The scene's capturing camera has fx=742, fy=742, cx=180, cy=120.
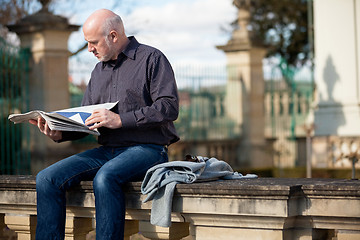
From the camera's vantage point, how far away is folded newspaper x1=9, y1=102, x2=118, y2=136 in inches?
146

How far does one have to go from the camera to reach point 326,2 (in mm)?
13719

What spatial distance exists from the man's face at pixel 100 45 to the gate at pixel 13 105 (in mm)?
7468

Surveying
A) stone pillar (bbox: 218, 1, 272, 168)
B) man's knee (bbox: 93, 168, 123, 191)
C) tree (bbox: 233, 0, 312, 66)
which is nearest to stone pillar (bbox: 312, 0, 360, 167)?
stone pillar (bbox: 218, 1, 272, 168)

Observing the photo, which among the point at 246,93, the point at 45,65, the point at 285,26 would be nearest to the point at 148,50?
the point at 45,65

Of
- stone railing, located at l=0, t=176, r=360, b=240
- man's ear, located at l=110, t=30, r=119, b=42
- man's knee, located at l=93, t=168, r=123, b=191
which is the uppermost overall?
man's ear, located at l=110, t=30, r=119, b=42

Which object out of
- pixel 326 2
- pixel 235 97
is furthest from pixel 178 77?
pixel 326 2

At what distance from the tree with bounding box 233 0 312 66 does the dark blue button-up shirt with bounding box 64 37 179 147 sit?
26182mm

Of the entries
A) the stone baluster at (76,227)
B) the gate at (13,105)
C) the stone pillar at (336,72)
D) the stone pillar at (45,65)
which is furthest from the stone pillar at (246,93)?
the stone baluster at (76,227)

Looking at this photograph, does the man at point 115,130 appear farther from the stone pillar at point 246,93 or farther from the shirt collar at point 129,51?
the stone pillar at point 246,93

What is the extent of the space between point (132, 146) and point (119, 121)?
18cm

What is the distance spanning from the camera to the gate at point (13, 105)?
11250 mm

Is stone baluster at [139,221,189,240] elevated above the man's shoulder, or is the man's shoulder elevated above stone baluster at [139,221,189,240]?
the man's shoulder

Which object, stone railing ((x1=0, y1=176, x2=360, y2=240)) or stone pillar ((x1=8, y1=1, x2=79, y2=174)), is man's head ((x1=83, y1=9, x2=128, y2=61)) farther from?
stone pillar ((x1=8, y1=1, x2=79, y2=174))

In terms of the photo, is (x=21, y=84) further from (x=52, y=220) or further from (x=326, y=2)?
(x=52, y=220)
